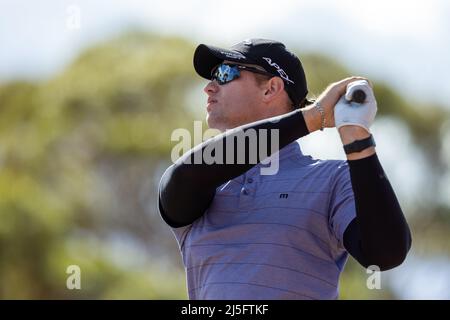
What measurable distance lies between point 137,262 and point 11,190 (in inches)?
118

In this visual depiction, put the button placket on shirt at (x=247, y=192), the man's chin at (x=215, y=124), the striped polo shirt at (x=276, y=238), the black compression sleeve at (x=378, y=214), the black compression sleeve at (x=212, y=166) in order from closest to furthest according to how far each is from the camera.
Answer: the black compression sleeve at (x=378, y=214) → the black compression sleeve at (x=212, y=166) → the striped polo shirt at (x=276, y=238) → the button placket on shirt at (x=247, y=192) → the man's chin at (x=215, y=124)

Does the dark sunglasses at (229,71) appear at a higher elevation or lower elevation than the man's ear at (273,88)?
higher

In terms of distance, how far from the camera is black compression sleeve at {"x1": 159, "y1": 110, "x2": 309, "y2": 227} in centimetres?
411

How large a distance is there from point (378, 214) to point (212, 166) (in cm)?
64

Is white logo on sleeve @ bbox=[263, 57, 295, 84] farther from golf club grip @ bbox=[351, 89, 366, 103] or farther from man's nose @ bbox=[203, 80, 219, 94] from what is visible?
golf club grip @ bbox=[351, 89, 366, 103]

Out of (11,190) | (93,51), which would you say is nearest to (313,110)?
(11,190)

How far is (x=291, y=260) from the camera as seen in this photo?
429cm

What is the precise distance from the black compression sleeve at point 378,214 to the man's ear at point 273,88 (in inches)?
39.3

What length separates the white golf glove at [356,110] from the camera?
399cm

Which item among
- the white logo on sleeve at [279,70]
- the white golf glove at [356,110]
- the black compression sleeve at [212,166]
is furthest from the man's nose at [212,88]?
the white golf glove at [356,110]

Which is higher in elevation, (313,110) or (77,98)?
(77,98)

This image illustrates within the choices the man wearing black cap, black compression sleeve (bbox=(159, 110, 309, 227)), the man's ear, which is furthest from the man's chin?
black compression sleeve (bbox=(159, 110, 309, 227))

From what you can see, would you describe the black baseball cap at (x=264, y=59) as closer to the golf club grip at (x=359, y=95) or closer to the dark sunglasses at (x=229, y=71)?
the dark sunglasses at (x=229, y=71)

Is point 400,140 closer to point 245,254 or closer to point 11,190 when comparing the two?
point 11,190
